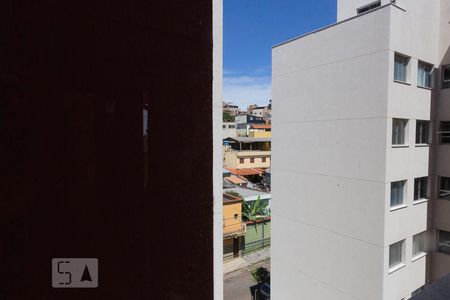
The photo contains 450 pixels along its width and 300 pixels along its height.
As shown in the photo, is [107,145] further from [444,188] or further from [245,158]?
[245,158]

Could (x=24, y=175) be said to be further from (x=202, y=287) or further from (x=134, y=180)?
(x=202, y=287)

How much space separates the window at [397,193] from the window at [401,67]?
3.78m

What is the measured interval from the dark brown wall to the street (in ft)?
66.3

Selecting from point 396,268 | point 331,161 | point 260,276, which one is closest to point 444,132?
point 331,161

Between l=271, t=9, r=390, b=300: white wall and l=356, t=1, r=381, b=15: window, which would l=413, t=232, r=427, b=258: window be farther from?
l=356, t=1, r=381, b=15: window

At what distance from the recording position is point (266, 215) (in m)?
25.2

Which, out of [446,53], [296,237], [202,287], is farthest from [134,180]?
[446,53]

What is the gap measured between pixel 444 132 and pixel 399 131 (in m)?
2.97

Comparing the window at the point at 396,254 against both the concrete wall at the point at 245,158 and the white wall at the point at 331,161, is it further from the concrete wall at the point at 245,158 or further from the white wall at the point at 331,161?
the concrete wall at the point at 245,158

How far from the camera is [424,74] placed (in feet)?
40.5

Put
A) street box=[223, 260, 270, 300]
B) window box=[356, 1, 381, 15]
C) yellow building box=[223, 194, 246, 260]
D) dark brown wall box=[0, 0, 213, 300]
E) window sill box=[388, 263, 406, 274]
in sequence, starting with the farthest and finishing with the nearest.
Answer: yellow building box=[223, 194, 246, 260]
street box=[223, 260, 270, 300]
window box=[356, 1, 381, 15]
window sill box=[388, 263, 406, 274]
dark brown wall box=[0, 0, 213, 300]

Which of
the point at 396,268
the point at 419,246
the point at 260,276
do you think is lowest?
the point at 260,276

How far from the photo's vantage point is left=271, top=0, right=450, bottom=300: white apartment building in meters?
10.9

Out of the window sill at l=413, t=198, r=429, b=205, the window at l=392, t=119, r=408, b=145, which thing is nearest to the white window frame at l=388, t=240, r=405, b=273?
the window sill at l=413, t=198, r=429, b=205
